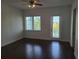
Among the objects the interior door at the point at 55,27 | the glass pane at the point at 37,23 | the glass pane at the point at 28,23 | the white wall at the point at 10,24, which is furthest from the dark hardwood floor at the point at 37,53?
the glass pane at the point at 28,23

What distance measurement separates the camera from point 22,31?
8.10 meters

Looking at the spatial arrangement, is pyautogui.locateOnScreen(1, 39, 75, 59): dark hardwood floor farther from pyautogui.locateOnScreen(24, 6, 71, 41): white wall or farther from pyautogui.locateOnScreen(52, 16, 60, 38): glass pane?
pyautogui.locateOnScreen(52, 16, 60, 38): glass pane

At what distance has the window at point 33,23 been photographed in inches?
304

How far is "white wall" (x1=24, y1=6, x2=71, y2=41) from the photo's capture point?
6719 mm

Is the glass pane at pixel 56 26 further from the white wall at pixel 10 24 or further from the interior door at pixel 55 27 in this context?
the white wall at pixel 10 24

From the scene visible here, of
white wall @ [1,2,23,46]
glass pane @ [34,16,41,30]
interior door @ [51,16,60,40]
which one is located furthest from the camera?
glass pane @ [34,16,41,30]

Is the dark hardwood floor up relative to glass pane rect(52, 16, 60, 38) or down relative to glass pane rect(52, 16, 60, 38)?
down

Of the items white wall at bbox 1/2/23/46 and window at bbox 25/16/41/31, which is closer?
white wall at bbox 1/2/23/46

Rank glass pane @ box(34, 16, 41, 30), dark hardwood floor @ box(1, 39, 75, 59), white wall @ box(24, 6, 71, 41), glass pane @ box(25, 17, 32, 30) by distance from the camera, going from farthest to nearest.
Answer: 1. glass pane @ box(25, 17, 32, 30)
2. glass pane @ box(34, 16, 41, 30)
3. white wall @ box(24, 6, 71, 41)
4. dark hardwood floor @ box(1, 39, 75, 59)

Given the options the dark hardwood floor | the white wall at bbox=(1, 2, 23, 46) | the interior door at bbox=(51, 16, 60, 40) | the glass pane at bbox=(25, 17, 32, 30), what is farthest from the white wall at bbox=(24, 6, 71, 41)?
the dark hardwood floor

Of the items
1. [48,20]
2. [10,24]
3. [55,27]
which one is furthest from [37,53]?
[48,20]

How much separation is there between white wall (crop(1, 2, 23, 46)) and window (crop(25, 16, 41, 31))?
0.55 metres

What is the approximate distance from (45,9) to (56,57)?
451cm

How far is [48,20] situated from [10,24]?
113 inches
